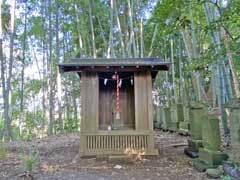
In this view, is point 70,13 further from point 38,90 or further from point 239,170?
point 239,170

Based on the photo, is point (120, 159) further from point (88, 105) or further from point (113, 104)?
point (113, 104)

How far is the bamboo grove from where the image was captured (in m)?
7.15

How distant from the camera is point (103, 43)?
1642cm

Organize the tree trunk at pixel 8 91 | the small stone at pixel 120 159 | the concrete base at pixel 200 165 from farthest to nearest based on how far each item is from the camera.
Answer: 1. the tree trunk at pixel 8 91
2. the small stone at pixel 120 159
3. the concrete base at pixel 200 165

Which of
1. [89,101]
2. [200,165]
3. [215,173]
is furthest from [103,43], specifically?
[215,173]

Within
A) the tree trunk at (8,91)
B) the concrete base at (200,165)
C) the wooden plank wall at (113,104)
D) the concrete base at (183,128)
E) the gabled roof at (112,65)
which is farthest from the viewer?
the tree trunk at (8,91)

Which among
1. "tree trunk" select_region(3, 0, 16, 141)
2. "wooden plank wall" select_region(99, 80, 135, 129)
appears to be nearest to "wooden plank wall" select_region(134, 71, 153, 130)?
"wooden plank wall" select_region(99, 80, 135, 129)

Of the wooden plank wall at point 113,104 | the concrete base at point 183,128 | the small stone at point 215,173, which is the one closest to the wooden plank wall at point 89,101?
the wooden plank wall at point 113,104

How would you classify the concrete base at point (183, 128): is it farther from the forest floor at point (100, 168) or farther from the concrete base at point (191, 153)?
the concrete base at point (191, 153)

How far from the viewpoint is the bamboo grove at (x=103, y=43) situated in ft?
23.5

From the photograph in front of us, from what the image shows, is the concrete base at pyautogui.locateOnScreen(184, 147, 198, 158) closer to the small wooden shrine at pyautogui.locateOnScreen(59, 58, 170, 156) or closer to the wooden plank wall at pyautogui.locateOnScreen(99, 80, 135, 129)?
the small wooden shrine at pyautogui.locateOnScreen(59, 58, 170, 156)

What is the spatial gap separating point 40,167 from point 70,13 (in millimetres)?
10256

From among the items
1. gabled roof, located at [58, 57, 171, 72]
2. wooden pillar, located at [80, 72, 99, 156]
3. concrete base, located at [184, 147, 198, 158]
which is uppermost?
gabled roof, located at [58, 57, 171, 72]

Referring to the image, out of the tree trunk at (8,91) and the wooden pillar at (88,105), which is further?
the tree trunk at (8,91)
